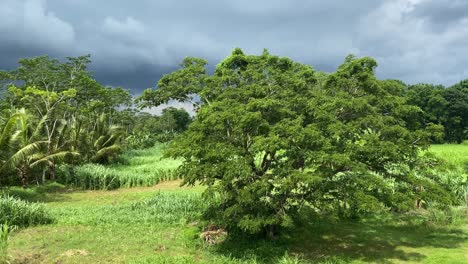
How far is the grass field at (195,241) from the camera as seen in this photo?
32.5 ft

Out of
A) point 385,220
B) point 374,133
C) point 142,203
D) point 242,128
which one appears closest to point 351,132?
point 374,133

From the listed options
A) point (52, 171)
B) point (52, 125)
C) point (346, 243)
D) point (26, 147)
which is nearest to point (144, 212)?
point (346, 243)

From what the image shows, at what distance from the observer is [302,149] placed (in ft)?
31.6

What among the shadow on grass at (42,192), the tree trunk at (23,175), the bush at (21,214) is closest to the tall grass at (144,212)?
the bush at (21,214)

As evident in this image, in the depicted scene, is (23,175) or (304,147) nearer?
(304,147)

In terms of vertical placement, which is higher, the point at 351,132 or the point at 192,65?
the point at 192,65

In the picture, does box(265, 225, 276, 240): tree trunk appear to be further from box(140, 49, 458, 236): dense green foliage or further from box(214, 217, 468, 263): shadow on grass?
box(214, 217, 468, 263): shadow on grass

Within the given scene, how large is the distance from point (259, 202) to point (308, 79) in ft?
13.7

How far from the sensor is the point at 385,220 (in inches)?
534

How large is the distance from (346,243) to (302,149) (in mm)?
3278

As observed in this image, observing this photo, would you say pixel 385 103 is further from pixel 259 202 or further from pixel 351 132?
pixel 259 202

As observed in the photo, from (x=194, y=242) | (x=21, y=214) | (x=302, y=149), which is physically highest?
(x=302, y=149)

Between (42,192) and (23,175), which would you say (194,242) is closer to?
(42,192)

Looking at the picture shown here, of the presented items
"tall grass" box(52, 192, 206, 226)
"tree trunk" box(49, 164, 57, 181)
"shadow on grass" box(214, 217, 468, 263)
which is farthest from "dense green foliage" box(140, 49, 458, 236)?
"tree trunk" box(49, 164, 57, 181)
